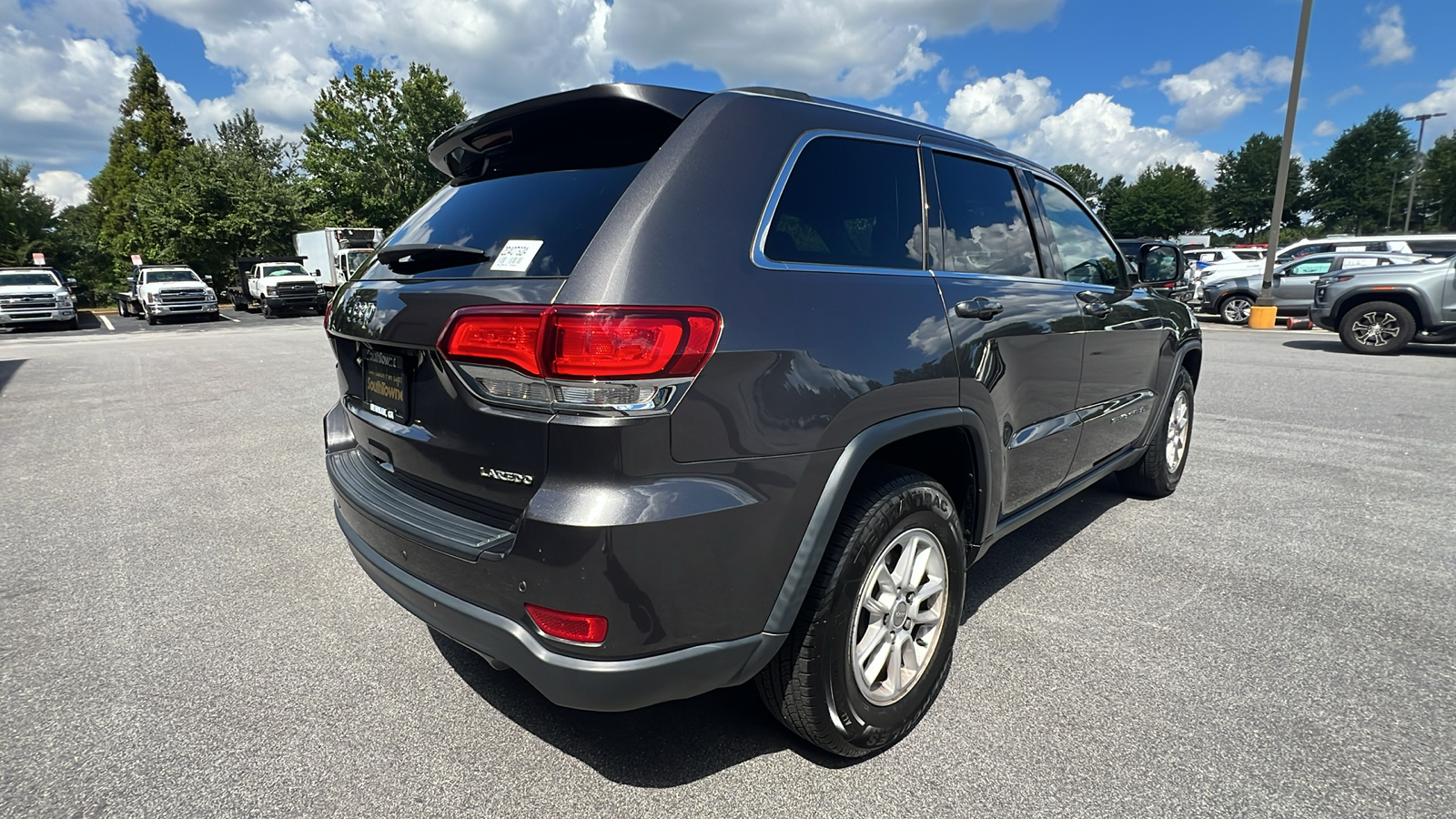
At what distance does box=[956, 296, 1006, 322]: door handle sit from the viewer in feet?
7.95

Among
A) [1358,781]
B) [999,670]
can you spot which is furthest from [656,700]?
[1358,781]

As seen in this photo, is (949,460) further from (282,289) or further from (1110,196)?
(1110,196)

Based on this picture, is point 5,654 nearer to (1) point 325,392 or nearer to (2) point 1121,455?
(2) point 1121,455

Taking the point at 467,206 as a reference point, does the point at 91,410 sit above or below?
below

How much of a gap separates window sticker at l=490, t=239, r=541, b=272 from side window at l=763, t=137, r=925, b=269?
579 millimetres

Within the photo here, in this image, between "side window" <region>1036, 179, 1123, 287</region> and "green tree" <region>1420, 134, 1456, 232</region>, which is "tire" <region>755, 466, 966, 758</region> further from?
"green tree" <region>1420, 134, 1456, 232</region>

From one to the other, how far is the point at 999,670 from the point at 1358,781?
0.98 metres

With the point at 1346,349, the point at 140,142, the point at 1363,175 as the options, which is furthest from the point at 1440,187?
the point at 140,142

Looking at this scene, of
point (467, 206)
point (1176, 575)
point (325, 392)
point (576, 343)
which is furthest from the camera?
point (325, 392)

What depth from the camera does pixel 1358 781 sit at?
2107 mm

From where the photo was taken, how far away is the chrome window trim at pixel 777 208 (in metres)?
1.90

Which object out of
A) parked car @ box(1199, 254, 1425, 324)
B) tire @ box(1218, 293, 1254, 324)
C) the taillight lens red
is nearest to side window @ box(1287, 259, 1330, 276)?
parked car @ box(1199, 254, 1425, 324)

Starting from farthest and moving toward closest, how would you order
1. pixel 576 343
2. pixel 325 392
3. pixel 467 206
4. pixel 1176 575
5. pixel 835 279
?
pixel 325 392, pixel 1176 575, pixel 467 206, pixel 835 279, pixel 576 343

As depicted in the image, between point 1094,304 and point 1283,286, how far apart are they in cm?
1696
